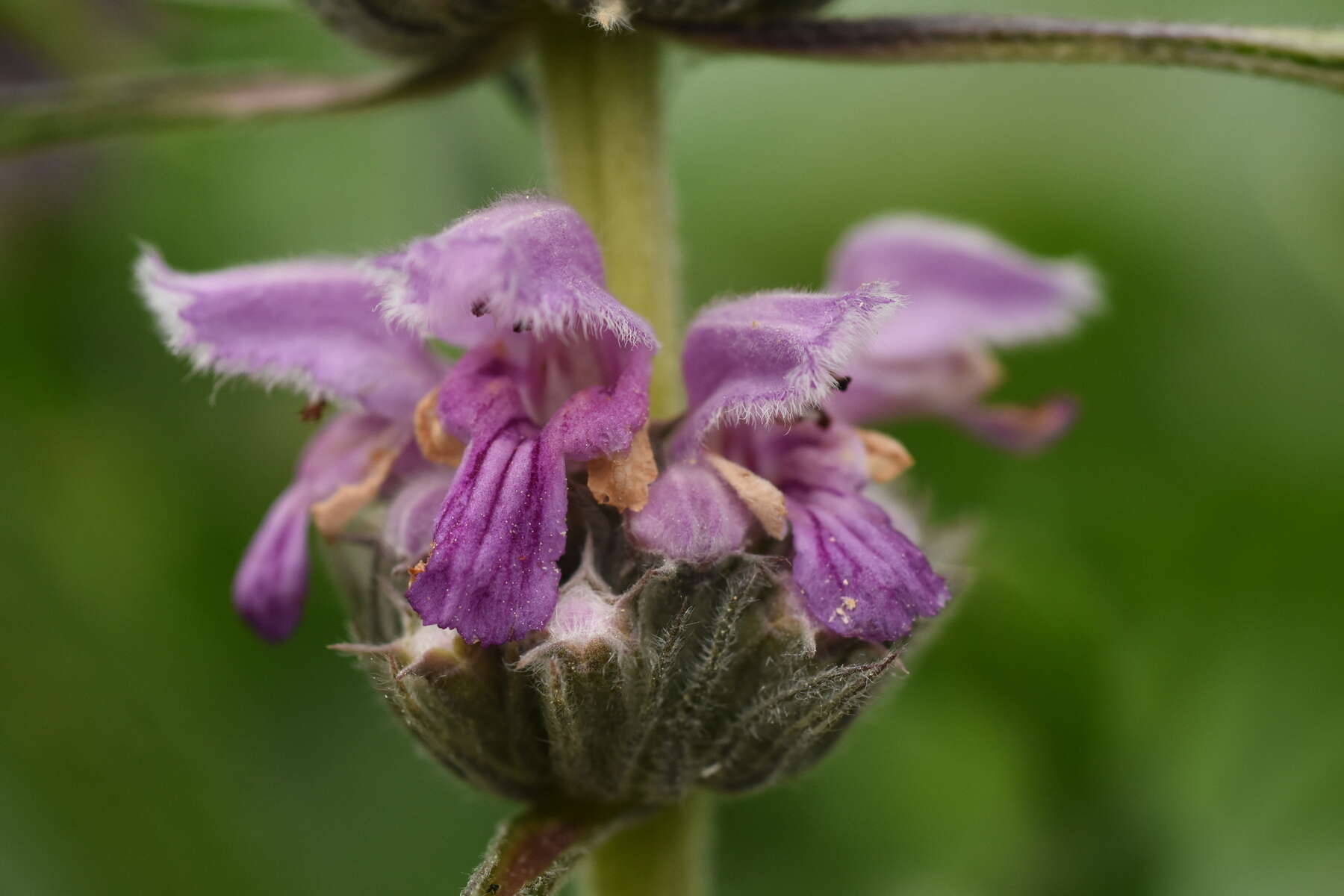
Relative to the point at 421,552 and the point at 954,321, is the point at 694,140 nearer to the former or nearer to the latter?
the point at 954,321

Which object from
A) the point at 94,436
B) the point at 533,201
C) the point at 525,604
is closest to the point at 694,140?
the point at 94,436

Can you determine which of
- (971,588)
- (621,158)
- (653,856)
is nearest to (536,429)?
(621,158)

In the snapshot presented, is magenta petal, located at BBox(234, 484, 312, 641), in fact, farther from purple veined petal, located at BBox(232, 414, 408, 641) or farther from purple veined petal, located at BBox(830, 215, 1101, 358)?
purple veined petal, located at BBox(830, 215, 1101, 358)

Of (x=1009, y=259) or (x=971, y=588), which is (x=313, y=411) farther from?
(x=971, y=588)

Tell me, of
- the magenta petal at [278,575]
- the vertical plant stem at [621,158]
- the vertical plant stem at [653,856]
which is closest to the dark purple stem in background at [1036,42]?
the vertical plant stem at [621,158]

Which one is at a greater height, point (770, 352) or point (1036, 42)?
point (1036, 42)

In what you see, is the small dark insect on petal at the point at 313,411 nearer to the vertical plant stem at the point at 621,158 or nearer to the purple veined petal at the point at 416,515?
the purple veined petal at the point at 416,515

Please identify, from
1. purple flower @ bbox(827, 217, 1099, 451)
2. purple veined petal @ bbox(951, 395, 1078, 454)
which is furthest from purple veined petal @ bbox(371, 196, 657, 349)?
purple veined petal @ bbox(951, 395, 1078, 454)
